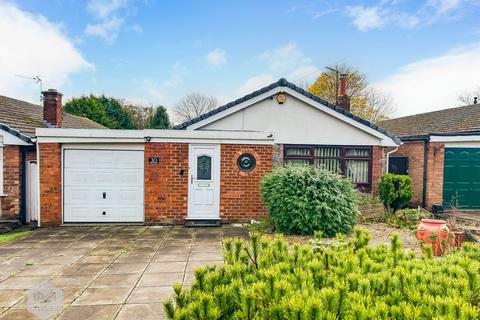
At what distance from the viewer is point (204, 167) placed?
842cm

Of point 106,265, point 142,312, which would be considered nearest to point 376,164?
point 106,265

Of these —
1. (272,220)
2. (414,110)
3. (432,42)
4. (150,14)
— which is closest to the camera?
(272,220)

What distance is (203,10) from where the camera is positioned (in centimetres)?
1136

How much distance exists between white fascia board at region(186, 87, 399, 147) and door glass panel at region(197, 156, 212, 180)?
2.22m

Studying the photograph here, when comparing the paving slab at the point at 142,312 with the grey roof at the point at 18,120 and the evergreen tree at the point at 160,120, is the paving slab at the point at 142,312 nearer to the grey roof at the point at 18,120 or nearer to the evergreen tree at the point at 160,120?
the grey roof at the point at 18,120

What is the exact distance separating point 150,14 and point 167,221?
9114 millimetres

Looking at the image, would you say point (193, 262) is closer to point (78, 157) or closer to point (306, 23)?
point (78, 157)

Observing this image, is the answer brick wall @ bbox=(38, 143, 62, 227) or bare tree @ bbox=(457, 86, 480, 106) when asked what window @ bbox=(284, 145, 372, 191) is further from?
bare tree @ bbox=(457, 86, 480, 106)

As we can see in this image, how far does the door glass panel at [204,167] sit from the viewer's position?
841cm

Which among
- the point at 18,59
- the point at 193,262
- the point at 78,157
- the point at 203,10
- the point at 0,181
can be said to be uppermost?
the point at 203,10

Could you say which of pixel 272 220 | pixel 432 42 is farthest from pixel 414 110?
pixel 272 220

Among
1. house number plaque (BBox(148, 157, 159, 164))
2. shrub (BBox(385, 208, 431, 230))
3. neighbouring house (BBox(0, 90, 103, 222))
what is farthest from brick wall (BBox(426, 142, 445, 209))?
neighbouring house (BBox(0, 90, 103, 222))

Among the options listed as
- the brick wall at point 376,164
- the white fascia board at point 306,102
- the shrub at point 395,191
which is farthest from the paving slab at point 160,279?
the brick wall at point 376,164

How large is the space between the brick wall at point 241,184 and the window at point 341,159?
209cm
